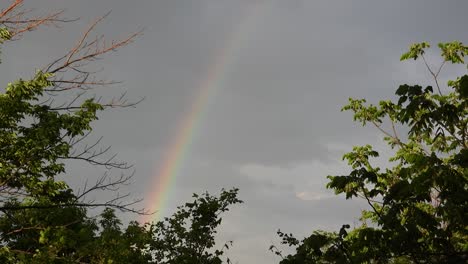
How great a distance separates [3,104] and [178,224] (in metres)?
10.3

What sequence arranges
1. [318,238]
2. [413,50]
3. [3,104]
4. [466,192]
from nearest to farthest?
[466,192] → [318,238] → [3,104] → [413,50]

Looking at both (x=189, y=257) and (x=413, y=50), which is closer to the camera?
(x=413, y=50)

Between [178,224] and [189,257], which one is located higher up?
[178,224]

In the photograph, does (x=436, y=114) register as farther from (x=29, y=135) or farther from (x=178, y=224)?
(x=178, y=224)

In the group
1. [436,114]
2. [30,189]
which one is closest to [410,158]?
[436,114]

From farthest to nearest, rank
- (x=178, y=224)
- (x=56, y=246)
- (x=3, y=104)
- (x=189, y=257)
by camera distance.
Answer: (x=178, y=224) < (x=189, y=257) < (x=3, y=104) < (x=56, y=246)

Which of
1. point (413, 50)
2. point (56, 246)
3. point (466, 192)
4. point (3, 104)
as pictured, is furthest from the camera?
point (413, 50)

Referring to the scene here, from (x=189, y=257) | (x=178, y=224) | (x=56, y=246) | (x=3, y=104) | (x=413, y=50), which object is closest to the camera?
(x=56, y=246)

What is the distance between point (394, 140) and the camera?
1549 cm

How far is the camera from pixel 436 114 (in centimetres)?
461

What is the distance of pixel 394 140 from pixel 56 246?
12.7 metres

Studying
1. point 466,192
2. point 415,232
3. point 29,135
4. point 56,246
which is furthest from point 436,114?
point 29,135

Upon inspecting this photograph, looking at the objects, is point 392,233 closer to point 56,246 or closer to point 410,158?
point 410,158

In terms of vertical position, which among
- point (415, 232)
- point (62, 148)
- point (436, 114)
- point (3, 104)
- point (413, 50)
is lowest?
point (415, 232)
